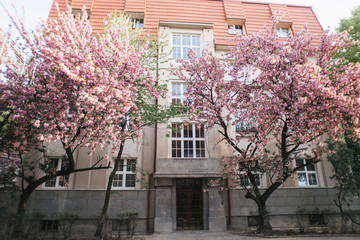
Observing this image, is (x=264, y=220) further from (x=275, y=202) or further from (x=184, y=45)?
(x=184, y=45)

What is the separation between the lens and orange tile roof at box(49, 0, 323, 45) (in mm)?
17828

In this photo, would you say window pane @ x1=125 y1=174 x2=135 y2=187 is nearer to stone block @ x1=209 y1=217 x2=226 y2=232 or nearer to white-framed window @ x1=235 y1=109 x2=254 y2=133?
stone block @ x1=209 y1=217 x2=226 y2=232

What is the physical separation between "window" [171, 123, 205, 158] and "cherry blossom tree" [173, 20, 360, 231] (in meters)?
2.03

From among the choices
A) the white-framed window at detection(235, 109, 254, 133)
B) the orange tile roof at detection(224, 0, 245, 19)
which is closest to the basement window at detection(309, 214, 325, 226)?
the white-framed window at detection(235, 109, 254, 133)

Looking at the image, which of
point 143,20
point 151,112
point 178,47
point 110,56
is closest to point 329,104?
point 151,112

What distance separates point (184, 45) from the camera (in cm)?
1723

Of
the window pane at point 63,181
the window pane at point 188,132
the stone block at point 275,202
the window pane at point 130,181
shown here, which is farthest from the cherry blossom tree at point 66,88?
the stone block at point 275,202

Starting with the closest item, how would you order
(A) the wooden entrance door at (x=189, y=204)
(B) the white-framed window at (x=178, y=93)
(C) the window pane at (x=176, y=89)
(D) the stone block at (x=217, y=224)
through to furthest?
1. (D) the stone block at (x=217, y=224)
2. (A) the wooden entrance door at (x=189, y=204)
3. (B) the white-framed window at (x=178, y=93)
4. (C) the window pane at (x=176, y=89)

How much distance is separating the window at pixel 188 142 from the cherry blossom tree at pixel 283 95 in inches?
79.9

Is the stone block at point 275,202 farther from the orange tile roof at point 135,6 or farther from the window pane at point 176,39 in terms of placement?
the orange tile roof at point 135,6

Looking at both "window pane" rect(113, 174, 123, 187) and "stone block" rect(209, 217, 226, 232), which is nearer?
"stone block" rect(209, 217, 226, 232)

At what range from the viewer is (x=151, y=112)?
11.7m

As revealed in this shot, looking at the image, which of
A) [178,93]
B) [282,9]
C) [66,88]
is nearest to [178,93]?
[178,93]

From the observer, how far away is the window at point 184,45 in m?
16.9
